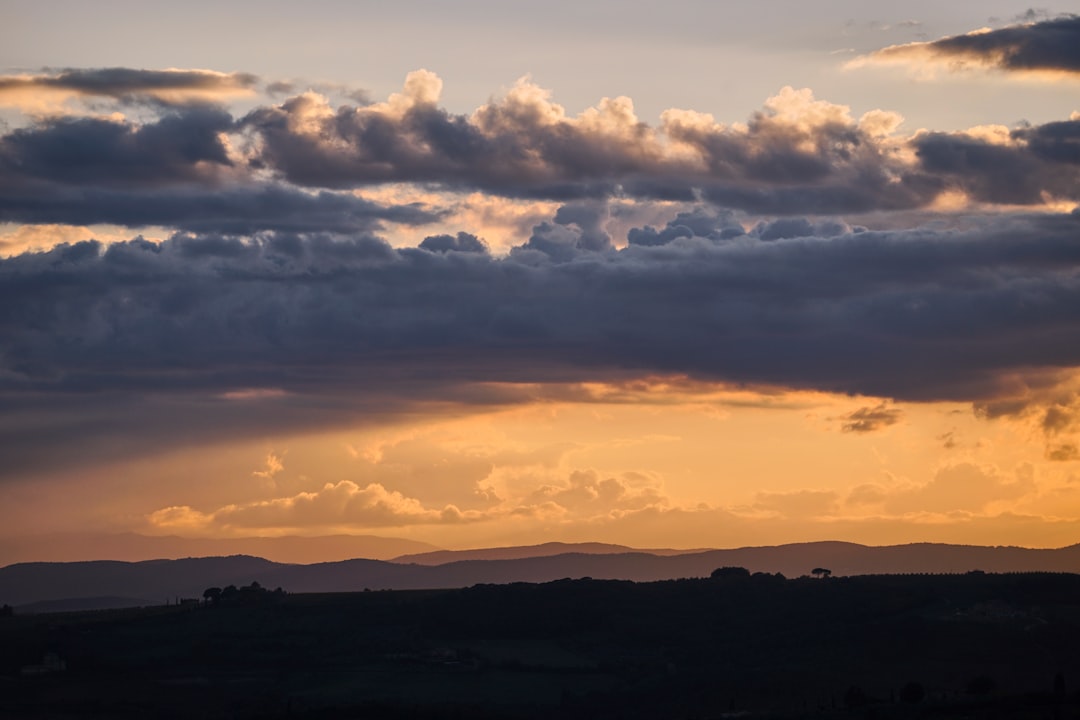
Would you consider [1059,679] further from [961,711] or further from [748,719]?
[748,719]

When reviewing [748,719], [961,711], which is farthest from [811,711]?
[961,711]

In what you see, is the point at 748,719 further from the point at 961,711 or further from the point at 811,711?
the point at 961,711

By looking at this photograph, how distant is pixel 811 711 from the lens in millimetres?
196375

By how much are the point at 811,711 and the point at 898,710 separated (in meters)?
18.1

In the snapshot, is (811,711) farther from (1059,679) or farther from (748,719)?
(1059,679)

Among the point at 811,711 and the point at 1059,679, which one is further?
the point at 811,711

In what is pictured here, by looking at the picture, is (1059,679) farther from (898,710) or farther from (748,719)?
(748,719)

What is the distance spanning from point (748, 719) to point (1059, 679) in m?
32.2

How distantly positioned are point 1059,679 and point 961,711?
52.3ft

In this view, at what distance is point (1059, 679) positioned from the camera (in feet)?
603

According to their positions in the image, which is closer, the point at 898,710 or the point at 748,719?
the point at 898,710

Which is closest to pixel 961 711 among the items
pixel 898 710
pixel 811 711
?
pixel 898 710

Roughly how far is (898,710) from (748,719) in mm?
19076
